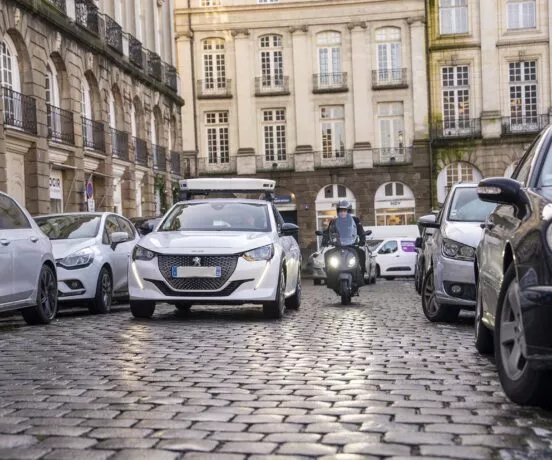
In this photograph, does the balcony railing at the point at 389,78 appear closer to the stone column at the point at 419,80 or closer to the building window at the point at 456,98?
the stone column at the point at 419,80

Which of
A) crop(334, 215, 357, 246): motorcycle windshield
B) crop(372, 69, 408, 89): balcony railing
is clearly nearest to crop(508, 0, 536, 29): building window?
crop(372, 69, 408, 89): balcony railing

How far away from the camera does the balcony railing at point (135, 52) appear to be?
39500 millimetres

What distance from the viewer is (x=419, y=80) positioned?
2223 inches

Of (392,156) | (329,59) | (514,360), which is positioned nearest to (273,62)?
(329,59)

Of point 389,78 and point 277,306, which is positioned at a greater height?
point 389,78

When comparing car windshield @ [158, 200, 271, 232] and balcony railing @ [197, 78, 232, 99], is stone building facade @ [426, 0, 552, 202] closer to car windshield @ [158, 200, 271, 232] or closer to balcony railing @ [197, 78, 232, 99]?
balcony railing @ [197, 78, 232, 99]

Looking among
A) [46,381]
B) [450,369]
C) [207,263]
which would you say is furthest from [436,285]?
[46,381]

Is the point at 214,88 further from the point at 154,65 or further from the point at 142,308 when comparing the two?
the point at 142,308

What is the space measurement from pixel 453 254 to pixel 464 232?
29 cm

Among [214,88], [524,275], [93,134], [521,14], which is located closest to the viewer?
[524,275]

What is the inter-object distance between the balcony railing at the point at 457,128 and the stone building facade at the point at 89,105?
15731 mm

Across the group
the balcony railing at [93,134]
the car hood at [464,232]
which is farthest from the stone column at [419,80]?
the car hood at [464,232]

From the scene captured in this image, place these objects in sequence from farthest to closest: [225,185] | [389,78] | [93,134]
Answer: [389,78] < [93,134] < [225,185]

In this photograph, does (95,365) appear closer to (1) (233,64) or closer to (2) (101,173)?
(2) (101,173)
